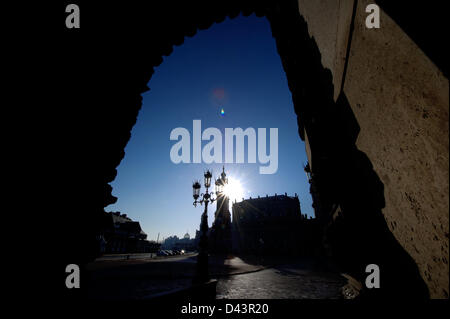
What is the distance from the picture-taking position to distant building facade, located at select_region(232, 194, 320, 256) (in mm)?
35812

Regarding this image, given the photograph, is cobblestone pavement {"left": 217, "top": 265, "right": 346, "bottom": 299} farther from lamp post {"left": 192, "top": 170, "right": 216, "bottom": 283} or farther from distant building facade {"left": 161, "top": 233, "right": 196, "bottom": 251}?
distant building facade {"left": 161, "top": 233, "right": 196, "bottom": 251}

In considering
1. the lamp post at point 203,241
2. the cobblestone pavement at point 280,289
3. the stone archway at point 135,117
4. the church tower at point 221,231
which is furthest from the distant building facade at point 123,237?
the stone archway at point 135,117

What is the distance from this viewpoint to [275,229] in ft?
128

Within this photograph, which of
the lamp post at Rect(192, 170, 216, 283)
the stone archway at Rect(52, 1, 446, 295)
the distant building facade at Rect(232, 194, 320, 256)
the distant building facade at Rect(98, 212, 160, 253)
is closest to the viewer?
the stone archway at Rect(52, 1, 446, 295)

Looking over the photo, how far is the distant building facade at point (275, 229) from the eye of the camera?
117 ft

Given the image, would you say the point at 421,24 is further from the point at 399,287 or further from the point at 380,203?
the point at 399,287

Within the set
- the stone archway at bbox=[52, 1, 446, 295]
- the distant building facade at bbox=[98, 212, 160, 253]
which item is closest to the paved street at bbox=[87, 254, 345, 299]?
the stone archway at bbox=[52, 1, 446, 295]

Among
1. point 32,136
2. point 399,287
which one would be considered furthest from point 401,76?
point 32,136

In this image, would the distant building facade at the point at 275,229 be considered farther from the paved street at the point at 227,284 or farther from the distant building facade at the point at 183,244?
the distant building facade at the point at 183,244

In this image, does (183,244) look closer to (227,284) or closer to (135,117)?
(227,284)

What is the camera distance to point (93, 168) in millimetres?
2326

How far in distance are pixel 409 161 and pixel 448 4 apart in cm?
79

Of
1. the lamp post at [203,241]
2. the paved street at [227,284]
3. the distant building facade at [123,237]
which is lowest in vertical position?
the distant building facade at [123,237]

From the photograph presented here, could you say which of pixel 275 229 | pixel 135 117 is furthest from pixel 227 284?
pixel 275 229
